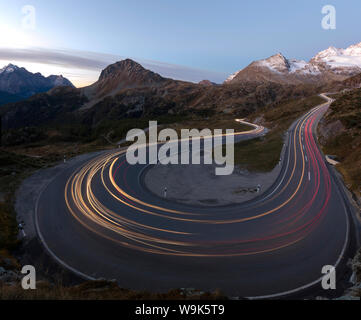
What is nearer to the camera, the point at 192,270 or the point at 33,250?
the point at 192,270

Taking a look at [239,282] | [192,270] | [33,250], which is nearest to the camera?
[239,282]

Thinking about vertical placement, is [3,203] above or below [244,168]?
below

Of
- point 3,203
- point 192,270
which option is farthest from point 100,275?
point 3,203
